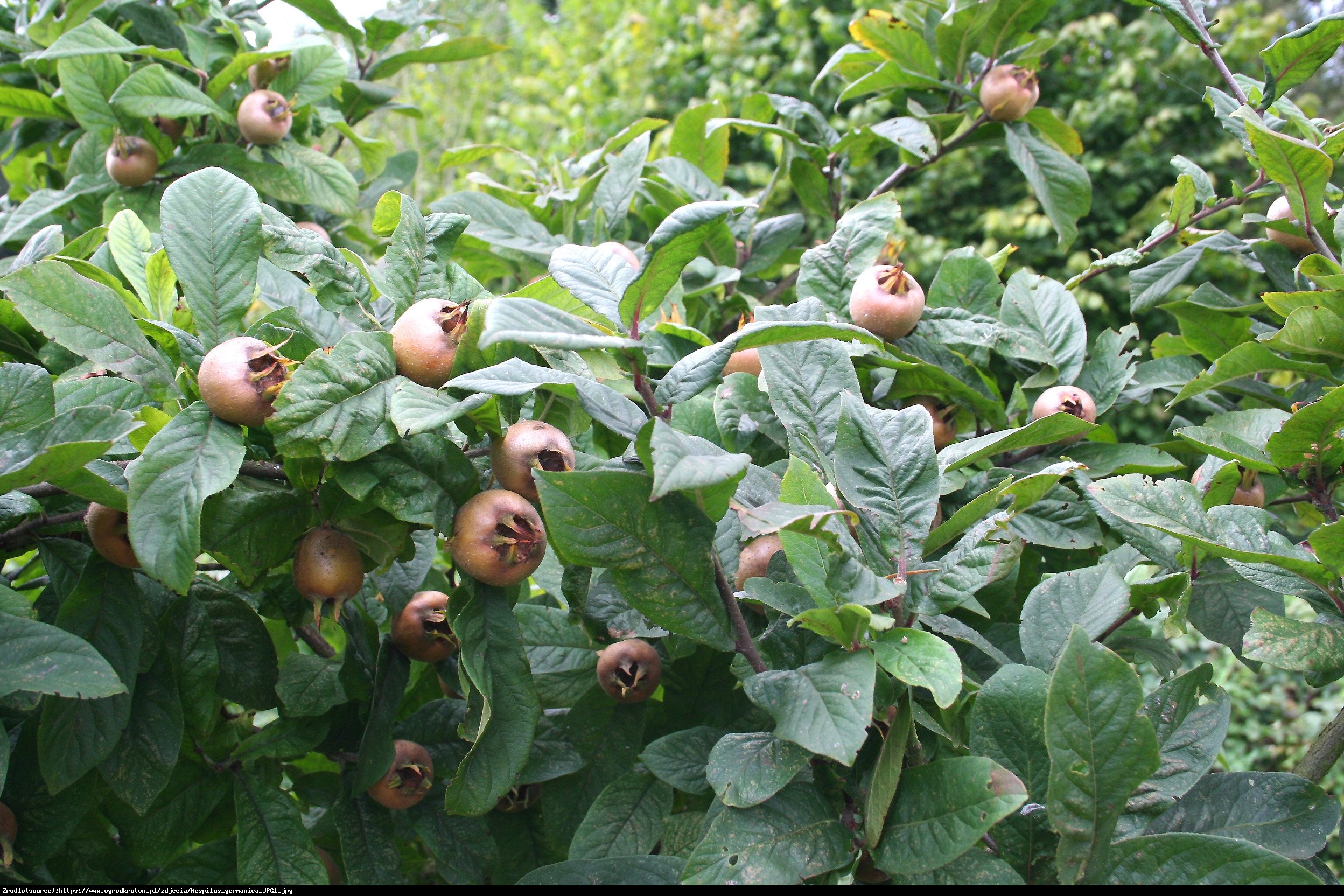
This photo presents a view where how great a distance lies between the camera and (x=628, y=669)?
1.09 metres

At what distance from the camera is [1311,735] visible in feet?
13.4

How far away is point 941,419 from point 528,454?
65 cm

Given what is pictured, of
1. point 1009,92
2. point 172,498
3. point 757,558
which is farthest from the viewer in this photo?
point 1009,92

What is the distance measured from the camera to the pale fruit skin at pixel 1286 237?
55.5 inches

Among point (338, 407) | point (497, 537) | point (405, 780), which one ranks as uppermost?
point (338, 407)

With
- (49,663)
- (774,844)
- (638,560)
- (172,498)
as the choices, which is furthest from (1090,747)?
(49,663)

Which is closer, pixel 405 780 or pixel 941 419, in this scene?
pixel 405 780

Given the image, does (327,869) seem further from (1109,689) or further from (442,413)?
(1109,689)

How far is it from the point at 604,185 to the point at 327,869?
1113mm

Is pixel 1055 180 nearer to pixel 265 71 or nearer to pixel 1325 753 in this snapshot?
Result: pixel 1325 753

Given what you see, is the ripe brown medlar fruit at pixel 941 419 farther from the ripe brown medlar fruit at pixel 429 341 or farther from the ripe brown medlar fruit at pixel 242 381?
the ripe brown medlar fruit at pixel 242 381

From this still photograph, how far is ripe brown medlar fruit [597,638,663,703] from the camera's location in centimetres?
109

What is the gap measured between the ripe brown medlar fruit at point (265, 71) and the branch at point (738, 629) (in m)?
1.27

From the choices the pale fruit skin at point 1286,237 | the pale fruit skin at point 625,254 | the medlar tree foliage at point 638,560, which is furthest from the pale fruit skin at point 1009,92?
the pale fruit skin at point 625,254
